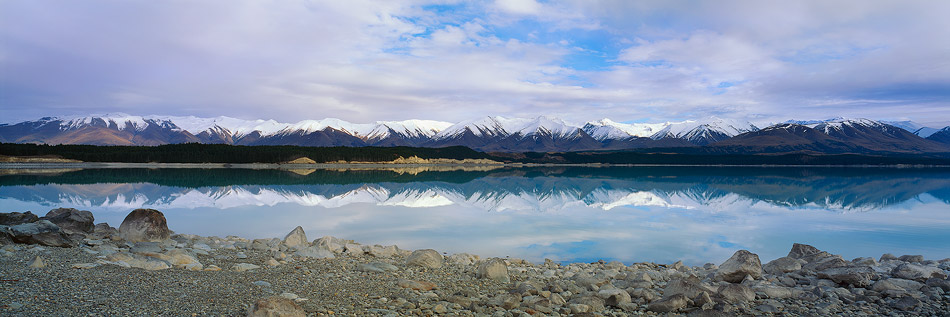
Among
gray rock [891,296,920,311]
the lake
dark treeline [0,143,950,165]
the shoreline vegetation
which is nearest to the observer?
gray rock [891,296,920,311]

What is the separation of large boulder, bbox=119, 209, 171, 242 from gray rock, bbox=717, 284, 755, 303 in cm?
1048

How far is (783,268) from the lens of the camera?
28.7ft

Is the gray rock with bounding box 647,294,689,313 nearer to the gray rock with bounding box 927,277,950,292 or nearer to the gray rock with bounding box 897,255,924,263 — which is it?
the gray rock with bounding box 927,277,950,292

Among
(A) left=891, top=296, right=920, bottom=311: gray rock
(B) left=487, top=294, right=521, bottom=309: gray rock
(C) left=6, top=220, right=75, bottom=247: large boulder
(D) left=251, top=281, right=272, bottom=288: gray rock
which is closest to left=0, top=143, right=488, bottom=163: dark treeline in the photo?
(C) left=6, top=220, right=75, bottom=247: large boulder

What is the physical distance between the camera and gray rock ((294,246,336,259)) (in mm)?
9164

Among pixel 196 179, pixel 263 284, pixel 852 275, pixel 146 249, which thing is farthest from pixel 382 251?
pixel 196 179

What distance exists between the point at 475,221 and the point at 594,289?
1003cm

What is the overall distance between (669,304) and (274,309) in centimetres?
450

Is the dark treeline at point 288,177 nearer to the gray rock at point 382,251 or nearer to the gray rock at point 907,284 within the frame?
the gray rock at point 382,251

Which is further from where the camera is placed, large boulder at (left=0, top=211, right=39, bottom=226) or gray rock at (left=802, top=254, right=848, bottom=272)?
large boulder at (left=0, top=211, right=39, bottom=226)

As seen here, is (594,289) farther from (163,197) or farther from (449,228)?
(163,197)

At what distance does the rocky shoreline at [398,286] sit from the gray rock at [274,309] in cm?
1

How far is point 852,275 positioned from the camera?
7.36m

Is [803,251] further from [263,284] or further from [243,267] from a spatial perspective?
[243,267]
